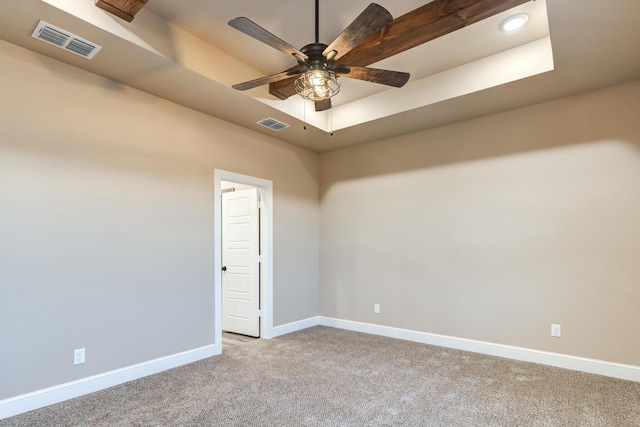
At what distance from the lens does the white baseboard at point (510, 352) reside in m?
3.27

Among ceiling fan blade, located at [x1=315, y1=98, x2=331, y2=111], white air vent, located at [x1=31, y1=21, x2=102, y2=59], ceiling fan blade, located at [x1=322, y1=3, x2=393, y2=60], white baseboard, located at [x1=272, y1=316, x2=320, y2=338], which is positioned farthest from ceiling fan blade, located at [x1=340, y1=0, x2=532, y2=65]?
white baseboard, located at [x1=272, y1=316, x2=320, y2=338]

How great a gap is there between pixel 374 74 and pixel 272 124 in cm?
210

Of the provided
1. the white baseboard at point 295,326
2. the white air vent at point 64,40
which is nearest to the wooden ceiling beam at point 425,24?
the white air vent at point 64,40

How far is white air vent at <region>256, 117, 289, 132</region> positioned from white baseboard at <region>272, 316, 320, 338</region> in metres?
2.82

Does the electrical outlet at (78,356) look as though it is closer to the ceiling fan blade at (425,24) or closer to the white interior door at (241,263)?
the white interior door at (241,263)

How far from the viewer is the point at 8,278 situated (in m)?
2.62

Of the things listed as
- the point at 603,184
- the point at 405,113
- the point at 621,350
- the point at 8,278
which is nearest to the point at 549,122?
the point at 603,184

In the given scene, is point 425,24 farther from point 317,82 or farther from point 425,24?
point 317,82

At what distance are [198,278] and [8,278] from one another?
5.47ft

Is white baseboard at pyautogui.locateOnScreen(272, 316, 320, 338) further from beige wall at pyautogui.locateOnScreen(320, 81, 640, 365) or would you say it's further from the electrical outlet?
the electrical outlet

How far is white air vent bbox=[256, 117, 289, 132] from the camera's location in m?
4.34

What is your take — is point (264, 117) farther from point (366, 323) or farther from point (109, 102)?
point (366, 323)

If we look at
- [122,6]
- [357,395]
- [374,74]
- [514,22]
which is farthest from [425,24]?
[357,395]

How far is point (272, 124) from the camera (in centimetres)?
447
